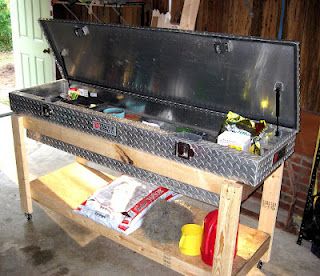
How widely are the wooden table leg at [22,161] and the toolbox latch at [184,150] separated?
119 centimetres

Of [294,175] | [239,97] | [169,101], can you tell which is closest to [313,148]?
[294,175]

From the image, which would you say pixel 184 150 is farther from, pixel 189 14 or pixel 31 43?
pixel 31 43

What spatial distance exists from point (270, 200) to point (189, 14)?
1529 millimetres

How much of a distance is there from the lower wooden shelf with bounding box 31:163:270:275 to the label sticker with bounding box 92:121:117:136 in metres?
0.56

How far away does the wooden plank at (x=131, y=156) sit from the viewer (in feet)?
6.07

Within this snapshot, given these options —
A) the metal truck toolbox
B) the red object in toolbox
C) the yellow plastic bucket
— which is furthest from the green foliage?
the red object in toolbox

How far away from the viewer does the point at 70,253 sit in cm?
244

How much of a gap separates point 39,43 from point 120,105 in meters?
1.95

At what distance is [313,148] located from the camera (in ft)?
8.70

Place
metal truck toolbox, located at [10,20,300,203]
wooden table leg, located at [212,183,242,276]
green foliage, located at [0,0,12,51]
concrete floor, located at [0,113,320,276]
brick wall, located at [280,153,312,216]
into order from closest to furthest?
wooden table leg, located at [212,183,242,276] < metal truck toolbox, located at [10,20,300,203] < concrete floor, located at [0,113,320,276] < brick wall, located at [280,153,312,216] < green foliage, located at [0,0,12,51]

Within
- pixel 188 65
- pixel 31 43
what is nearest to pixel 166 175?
pixel 188 65

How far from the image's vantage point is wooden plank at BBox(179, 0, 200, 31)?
9.62 ft

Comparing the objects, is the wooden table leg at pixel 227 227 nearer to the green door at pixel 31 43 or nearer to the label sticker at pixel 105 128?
the label sticker at pixel 105 128

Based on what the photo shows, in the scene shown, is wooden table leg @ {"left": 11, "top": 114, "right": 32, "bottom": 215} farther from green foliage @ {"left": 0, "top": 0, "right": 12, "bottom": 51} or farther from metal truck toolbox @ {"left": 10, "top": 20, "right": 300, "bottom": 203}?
green foliage @ {"left": 0, "top": 0, "right": 12, "bottom": 51}
